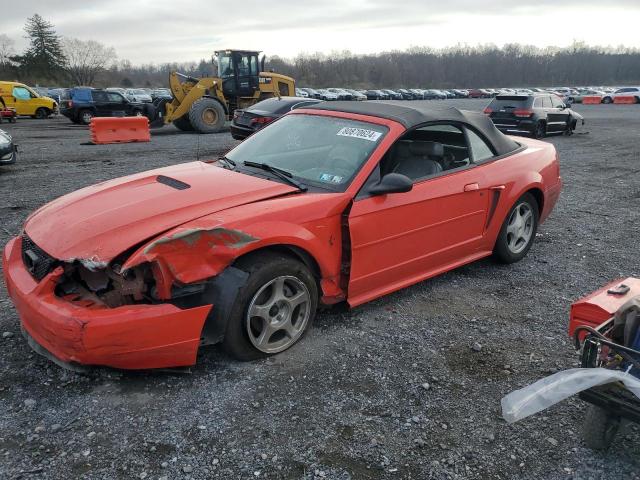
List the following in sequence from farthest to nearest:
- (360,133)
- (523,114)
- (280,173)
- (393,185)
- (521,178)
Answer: (523,114), (521,178), (360,133), (280,173), (393,185)

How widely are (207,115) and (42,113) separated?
1254 cm

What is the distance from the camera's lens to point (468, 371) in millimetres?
3123

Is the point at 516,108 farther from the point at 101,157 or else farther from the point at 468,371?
the point at 468,371

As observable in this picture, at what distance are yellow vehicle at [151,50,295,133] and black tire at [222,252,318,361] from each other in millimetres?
15610

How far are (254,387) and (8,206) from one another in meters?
5.86

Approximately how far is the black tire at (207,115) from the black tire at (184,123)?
687mm

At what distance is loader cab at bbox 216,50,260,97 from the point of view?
18922 mm

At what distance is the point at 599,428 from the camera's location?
2352 mm

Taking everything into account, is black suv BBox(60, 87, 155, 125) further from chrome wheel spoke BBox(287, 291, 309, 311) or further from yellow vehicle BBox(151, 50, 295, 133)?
chrome wheel spoke BBox(287, 291, 309, 311)

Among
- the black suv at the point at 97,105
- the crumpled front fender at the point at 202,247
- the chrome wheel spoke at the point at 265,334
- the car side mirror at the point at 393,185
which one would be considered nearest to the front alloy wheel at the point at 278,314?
the chrome wheel spoke at the point at 265,334

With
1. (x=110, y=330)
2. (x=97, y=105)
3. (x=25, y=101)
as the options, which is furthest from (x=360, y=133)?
(x=25, y=101)

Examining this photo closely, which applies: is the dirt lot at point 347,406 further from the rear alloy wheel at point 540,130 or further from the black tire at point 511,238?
the rear alloy wheel at point 540,130

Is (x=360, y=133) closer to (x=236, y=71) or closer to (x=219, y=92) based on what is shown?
(x=219, y=92)

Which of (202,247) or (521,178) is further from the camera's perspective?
(521,178)
